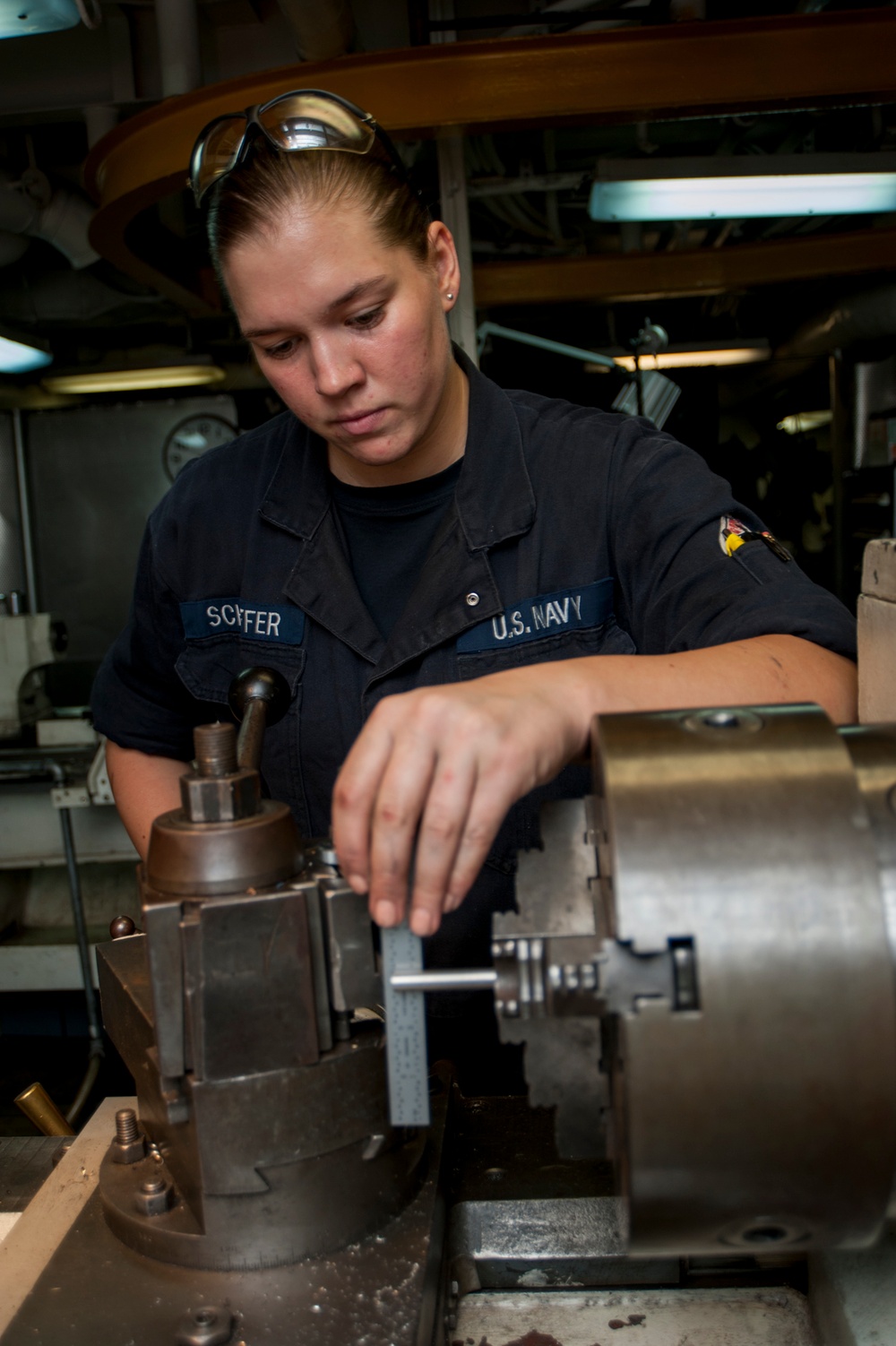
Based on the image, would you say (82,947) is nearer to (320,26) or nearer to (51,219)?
(51,219)

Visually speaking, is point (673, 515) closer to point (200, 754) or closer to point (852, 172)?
point (200, 754)

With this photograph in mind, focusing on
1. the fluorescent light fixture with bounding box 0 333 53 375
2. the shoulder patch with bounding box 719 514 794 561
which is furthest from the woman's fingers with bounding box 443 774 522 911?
the fluorescent light fixture with bounding box 0 333 53 375

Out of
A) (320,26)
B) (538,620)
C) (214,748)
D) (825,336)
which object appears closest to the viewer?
(214,748)

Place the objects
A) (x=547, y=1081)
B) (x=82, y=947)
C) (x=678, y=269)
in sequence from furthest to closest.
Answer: (x=678, y=269) < (x=82, y=947) < (x=547, y=1081)

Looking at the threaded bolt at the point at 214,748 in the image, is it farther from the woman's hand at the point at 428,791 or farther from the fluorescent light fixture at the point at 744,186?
the fluorescent light fixture at the point at 744,186

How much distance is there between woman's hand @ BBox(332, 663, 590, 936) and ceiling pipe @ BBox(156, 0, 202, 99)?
97.4 inches

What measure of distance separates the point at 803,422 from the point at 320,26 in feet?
10.1

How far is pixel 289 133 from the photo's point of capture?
1088 mm

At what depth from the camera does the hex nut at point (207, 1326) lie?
2.05ft

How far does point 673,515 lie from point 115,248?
99.4 inches

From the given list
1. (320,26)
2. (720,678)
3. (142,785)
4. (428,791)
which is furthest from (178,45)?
(428,791)

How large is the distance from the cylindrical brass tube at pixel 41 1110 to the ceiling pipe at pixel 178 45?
240 cm

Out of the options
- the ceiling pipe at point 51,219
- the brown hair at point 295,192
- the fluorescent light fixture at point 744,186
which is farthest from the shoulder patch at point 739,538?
the ceiling pipe at point 51,219

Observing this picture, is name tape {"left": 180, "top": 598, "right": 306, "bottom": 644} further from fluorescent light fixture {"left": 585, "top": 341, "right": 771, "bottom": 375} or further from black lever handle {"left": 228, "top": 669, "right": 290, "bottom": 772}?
fluorescent light fixture {"left": 585, "top": 341, "right": 771, "bottom": 375}
